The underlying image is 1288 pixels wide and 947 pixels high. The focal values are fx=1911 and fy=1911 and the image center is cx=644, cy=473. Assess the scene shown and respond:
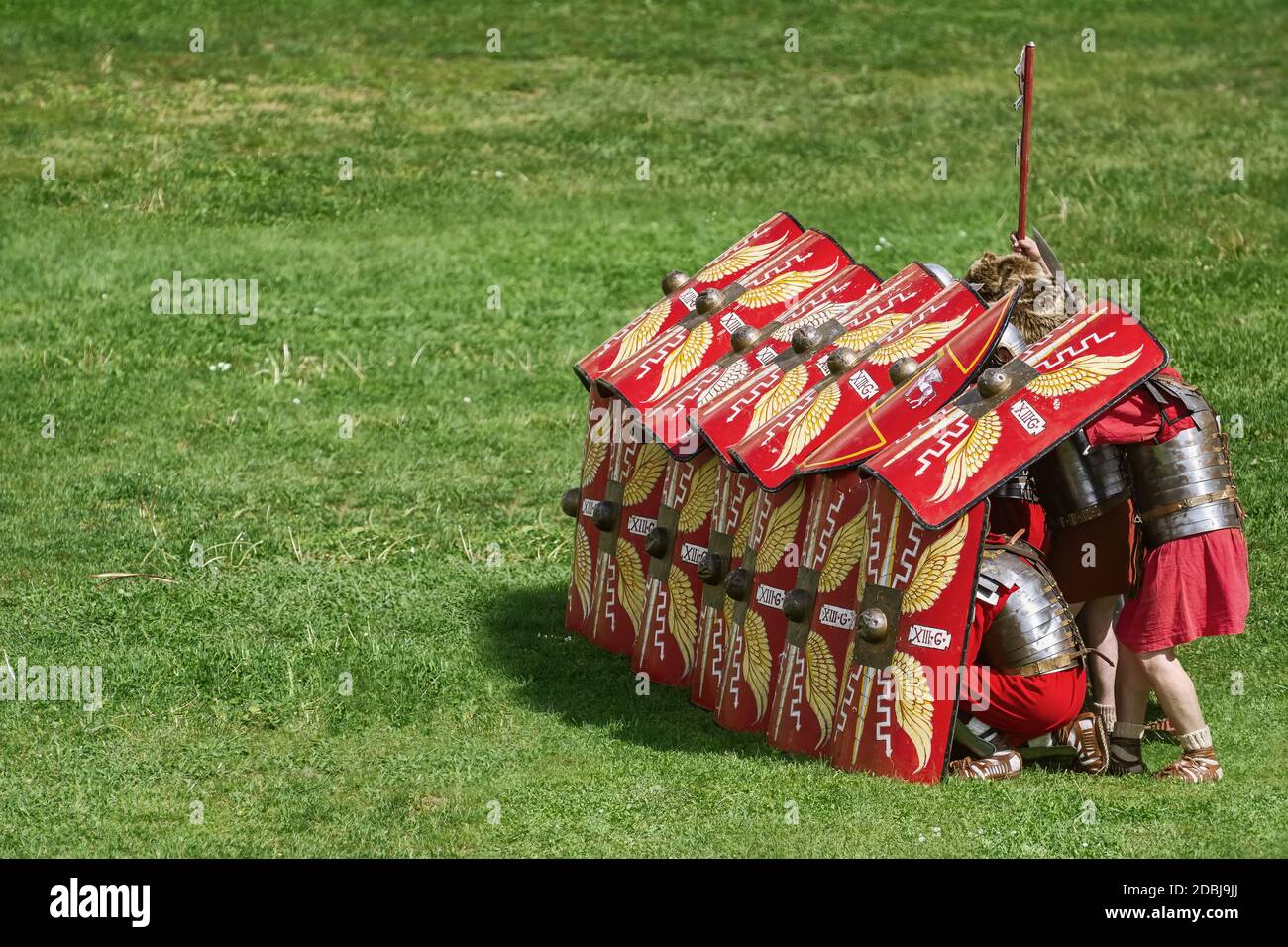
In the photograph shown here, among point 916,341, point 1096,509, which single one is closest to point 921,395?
point 916,341

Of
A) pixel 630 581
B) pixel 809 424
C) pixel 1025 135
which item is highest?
pixel 1025 135

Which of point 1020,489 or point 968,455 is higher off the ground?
point 968,455

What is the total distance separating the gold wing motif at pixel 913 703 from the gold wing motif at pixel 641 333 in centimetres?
250

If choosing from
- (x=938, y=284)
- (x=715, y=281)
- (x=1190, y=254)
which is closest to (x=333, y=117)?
(x=1190, y=254)

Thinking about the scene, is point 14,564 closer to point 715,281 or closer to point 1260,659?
point 715,281

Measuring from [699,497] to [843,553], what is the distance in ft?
4.04

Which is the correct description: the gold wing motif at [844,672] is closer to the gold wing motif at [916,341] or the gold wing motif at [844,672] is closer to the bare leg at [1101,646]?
the gold wing motif at [916,341]

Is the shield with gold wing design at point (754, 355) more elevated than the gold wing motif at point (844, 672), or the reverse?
the shield with gold wing design at point (754, 355)

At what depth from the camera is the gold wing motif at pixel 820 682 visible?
7.46 m

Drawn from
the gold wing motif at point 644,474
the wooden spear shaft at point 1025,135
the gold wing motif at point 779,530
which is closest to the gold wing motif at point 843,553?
the gold wing motif at point 779,530

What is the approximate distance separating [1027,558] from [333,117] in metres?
14.3

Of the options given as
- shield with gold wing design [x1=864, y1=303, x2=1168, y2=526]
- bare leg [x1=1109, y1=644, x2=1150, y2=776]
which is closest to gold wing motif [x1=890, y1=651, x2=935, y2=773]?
shield with gold wing design [x1=864, y1=303, x2=1168, y2=526]

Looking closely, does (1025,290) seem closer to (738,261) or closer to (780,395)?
(780,395)

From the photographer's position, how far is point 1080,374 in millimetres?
7004
